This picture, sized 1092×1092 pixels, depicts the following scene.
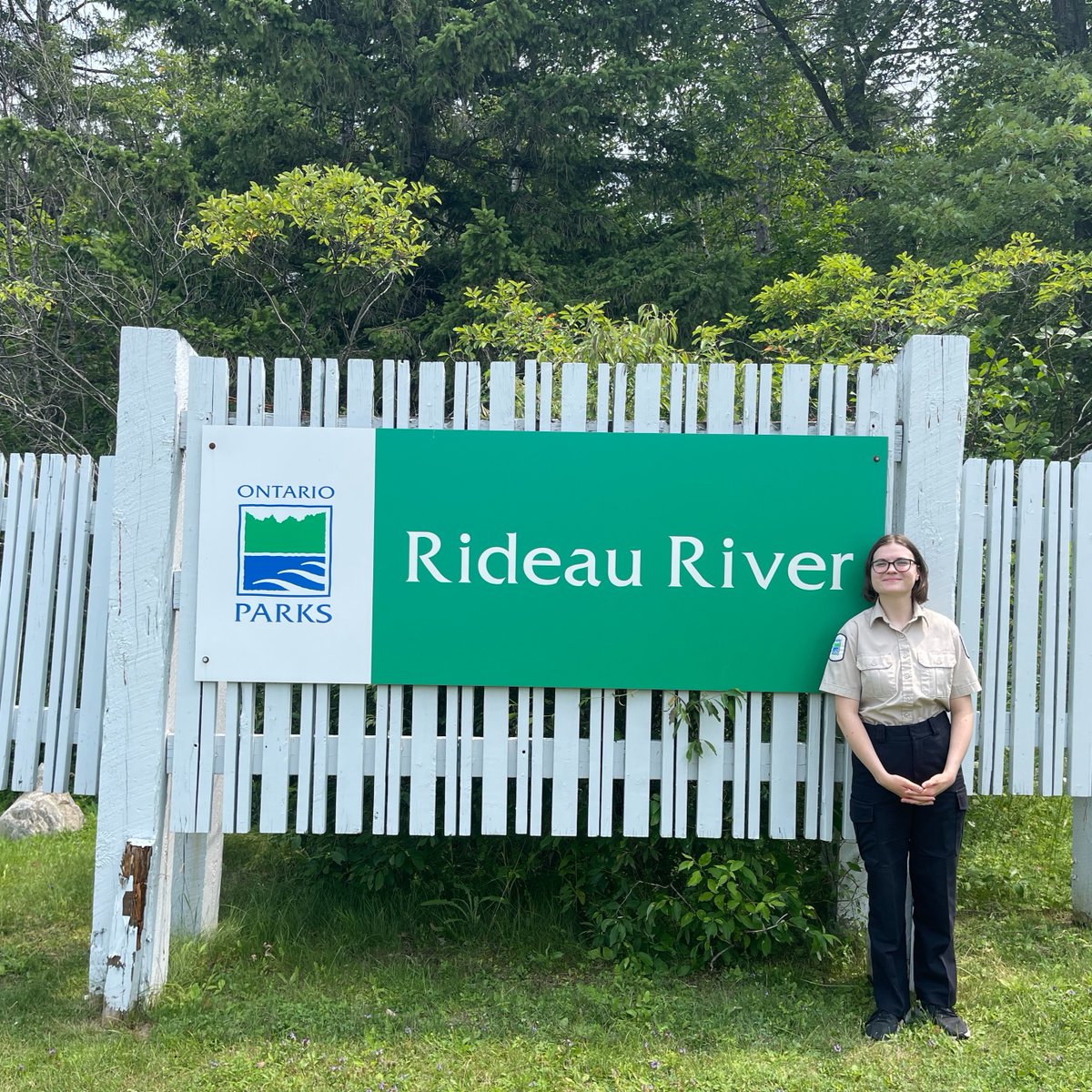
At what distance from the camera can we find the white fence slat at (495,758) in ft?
12.1

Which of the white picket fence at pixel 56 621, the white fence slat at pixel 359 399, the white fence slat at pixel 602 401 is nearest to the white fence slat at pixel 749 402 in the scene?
the white fence slat at pixel 602 401

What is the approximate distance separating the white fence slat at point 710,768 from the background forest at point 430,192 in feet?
15.6

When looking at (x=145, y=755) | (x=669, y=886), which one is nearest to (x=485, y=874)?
(x=669, y=886)

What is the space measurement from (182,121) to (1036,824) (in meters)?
12.1

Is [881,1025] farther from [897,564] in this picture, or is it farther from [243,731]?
[243,731]

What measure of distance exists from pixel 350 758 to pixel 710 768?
4.55 feet

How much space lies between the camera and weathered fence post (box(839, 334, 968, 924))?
3.67 m

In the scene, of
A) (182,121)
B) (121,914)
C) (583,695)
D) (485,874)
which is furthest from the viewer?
(182,121)

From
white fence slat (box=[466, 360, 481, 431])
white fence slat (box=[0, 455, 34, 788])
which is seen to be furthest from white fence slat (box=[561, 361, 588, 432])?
white fence slat (box=[0, 455, 34, 788])

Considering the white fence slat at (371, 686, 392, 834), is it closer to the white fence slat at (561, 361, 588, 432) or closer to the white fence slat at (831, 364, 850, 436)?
the white fence slat at (561, 361, 588, 432)

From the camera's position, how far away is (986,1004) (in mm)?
3650

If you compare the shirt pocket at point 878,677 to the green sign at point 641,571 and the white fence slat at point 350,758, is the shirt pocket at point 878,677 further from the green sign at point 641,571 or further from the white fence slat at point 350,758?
the white fence slat at point 350,758

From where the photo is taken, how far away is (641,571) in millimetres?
3652

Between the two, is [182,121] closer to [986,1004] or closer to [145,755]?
[145,755]
